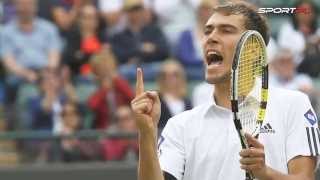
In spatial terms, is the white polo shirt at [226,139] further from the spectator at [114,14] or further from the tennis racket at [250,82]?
the spectator at [114,14]

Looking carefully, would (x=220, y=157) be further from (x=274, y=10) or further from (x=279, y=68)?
(x=279, y=68)

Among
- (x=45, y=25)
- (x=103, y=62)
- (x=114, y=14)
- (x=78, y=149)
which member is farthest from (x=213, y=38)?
(x=114, y=14)

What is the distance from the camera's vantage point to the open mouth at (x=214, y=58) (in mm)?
3971

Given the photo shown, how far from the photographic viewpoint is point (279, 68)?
870cm

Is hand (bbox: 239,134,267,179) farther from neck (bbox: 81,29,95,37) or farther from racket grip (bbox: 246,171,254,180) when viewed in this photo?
neck (bbox: 81,29,95,37)

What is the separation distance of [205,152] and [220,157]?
74 mm

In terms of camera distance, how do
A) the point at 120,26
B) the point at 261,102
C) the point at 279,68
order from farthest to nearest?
the point at 120,26, the point at 279,68, the point at 261,102

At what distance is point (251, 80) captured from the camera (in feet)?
12.6

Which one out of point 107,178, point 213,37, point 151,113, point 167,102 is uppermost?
point 213,37

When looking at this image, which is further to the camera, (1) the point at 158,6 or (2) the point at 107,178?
(1) the point at 158,6

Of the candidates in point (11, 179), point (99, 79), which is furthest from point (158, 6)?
point (11, 179)

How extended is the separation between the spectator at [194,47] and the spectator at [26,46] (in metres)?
1.20

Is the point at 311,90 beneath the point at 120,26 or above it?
beneath

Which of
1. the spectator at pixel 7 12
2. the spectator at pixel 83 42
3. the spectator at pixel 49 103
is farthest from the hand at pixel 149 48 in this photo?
the spectator at pixel 7 12
